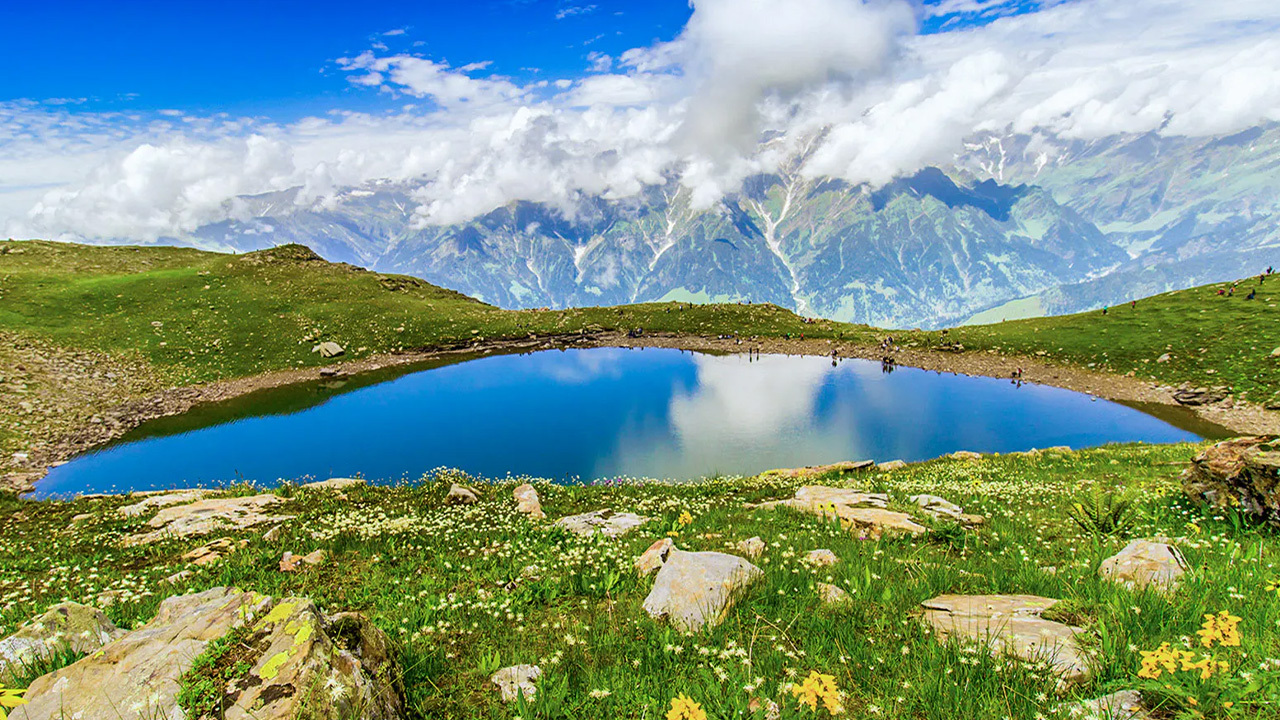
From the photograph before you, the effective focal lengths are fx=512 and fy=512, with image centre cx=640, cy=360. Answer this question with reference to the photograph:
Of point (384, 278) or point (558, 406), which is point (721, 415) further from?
point (384, 278)

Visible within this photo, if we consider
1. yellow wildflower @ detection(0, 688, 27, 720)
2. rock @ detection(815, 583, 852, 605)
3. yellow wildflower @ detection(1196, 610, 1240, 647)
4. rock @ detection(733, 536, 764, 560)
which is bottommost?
rock @ detection(733, 536, 764, 560)

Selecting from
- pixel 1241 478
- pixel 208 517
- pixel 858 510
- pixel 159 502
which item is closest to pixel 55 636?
pixel 208 517

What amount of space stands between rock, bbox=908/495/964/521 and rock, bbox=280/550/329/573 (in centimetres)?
1317

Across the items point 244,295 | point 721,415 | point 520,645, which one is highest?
point 244,295

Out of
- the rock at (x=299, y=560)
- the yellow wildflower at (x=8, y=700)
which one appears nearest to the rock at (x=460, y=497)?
the rock at (x=299, y=560)

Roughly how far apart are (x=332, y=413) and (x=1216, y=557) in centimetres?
4499

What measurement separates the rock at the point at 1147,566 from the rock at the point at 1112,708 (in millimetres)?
2861

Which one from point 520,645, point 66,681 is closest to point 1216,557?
point 520,645

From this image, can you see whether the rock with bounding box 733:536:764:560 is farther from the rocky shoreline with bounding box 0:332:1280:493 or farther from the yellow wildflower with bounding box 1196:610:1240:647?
the rocky shoreline with bounding box 0:332:1280:493

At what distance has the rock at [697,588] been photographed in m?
6.14

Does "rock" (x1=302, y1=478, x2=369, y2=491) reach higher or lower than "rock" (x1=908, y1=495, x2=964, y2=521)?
lower

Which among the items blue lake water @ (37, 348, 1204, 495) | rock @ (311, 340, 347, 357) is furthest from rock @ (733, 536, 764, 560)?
rock @ (311, 340, 347, 357)

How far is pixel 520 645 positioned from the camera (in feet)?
19.2

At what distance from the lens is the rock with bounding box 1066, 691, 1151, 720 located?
143 inches
